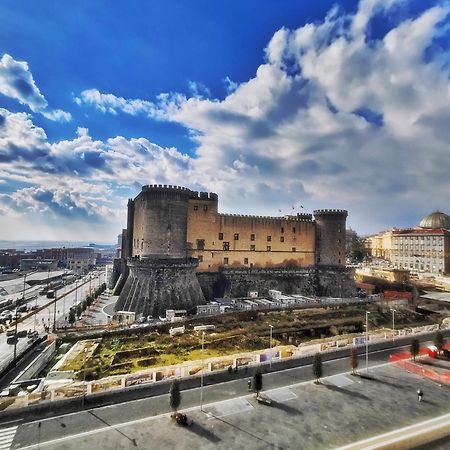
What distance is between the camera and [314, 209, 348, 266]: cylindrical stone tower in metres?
63.7

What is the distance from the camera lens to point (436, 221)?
10400 cm

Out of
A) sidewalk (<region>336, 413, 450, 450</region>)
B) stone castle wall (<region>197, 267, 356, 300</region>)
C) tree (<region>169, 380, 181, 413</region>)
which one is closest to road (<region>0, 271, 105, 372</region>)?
tree (<region>169, 380, 181, 413</region>)

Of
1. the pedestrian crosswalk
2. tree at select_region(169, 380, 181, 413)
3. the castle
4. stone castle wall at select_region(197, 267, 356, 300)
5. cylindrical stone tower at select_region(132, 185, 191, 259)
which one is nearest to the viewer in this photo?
the pedestrian crosswalk

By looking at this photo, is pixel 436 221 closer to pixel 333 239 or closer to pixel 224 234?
pixel 333 239

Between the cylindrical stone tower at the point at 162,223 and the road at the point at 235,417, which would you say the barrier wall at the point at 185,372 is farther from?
the cylindrical stone tower at the point at 162,223

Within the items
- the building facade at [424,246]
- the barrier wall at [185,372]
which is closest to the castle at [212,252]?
the barrier wall at [185,372]

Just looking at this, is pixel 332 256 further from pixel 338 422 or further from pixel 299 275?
pixel 338 422

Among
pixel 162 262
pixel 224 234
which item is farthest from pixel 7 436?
pixel 224 234

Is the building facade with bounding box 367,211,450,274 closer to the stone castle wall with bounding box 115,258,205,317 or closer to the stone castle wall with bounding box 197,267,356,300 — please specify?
the stone castle wall with bounding box 197,267,356,300

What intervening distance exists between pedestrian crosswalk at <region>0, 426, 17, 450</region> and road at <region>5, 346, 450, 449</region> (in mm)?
182

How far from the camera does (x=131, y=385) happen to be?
2280cm

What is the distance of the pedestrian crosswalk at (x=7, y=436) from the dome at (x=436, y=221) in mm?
117147

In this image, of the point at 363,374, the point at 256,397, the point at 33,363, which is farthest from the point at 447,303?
the point at 33,363

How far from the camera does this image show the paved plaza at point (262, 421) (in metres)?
16.7
